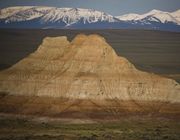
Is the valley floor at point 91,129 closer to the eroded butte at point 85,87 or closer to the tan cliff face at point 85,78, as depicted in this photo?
the eroded butte at point 85,87

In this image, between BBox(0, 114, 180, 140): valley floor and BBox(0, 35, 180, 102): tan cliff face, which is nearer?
BBox(0, 114, 180, 140): valley floor

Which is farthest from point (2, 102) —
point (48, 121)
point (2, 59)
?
point (2, 59)

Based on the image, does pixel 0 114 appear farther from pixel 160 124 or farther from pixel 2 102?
pixel 160 124

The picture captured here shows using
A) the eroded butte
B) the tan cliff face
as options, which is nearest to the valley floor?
the eroded butte

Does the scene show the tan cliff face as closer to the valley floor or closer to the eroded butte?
the eroded butte

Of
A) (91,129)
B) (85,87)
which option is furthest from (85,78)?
(91,129)

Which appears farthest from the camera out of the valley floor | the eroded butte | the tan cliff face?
the tan cliff face

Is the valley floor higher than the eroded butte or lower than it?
lower

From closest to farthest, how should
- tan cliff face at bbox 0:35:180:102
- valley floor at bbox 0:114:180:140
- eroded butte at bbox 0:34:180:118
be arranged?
1. valley floor at bbox 0:114:180:140
2. eroded butte at bbox 0:34:180:118
3. tan cliff face at bbox 0:35:180:102
